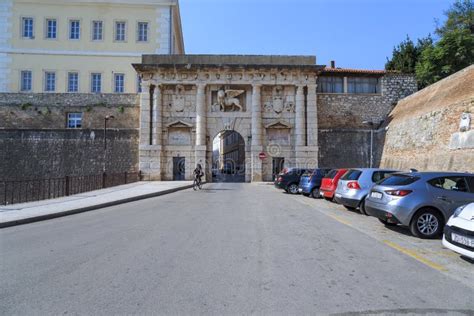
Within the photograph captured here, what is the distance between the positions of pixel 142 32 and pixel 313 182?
2985 cm

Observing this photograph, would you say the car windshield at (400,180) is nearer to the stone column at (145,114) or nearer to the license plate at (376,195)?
the license plate at (376,195)

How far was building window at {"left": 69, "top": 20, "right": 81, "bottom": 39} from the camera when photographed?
39.8 m

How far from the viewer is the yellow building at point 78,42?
128 feet

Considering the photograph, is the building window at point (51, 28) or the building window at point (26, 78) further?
the building window at point (51, 28)

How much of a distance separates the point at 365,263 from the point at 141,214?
318 inches

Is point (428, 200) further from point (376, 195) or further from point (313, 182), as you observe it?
point (313, 182)

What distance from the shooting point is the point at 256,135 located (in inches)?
1300

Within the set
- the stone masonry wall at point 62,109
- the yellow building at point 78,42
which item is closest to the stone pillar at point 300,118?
the stone masonry wall at point 62,109

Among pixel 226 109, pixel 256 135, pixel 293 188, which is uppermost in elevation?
pixel 226 109

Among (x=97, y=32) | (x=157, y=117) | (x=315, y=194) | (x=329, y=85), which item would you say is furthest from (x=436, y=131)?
(x=97, y=32)

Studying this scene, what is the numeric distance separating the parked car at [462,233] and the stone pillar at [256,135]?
2663 centimetres

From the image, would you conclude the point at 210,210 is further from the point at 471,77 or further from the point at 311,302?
the point at 471,77

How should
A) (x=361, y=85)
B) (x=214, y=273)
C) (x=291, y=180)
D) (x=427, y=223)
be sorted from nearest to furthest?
(x=214, y=273)
(x=427, y=223)
(x=291, y=180)
(x=361, y=85)

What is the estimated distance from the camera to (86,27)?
130 feet
